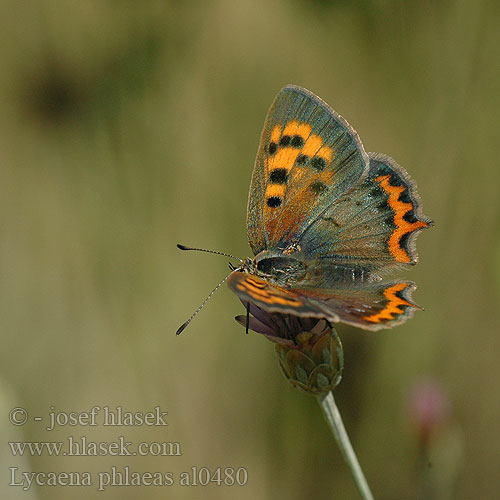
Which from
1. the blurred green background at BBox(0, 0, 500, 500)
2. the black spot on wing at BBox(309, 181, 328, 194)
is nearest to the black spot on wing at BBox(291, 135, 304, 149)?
the black spot on wing at BBox(309, 181, 328, 194)

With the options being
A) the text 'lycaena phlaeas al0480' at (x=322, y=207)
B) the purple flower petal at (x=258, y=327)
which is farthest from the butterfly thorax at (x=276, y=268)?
the purple flower petal at (x=258, y=327)

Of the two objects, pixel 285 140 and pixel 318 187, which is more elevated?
pixel 285 140

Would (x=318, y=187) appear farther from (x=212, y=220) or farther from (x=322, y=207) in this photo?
(x=212, y=220)

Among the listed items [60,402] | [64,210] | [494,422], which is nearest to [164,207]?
[64,210]

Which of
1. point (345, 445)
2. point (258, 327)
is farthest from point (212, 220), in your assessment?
point (345, 445)

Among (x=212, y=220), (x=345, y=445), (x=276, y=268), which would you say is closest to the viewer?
(x=345, y=445)

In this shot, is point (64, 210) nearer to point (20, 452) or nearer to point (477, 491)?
point (20, 452)

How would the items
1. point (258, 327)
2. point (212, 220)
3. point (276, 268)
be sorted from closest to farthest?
point (258, 327) < point (276, 268) < point (212, 220)

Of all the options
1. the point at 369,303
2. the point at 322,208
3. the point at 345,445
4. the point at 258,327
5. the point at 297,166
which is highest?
the point at 297,166
